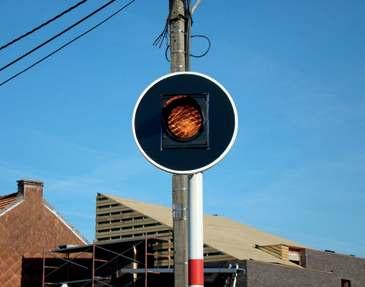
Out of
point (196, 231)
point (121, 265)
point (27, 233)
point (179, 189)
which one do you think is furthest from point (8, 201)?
point (196, 231)

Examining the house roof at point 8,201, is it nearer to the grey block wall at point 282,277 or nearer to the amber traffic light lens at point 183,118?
the grey block wall at point 282,277

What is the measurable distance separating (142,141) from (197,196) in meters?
0.48

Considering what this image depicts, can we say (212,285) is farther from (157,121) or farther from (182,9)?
(157,121)

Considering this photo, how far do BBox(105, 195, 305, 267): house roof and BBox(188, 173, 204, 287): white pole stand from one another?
20459 millimetres

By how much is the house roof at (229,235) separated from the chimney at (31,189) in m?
5.33

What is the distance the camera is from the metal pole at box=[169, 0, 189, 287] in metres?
6.93

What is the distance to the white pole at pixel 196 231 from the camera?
173 inches

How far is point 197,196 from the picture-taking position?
4520 mm

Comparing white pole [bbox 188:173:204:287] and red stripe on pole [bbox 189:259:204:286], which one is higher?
white pole [bbox 188:173:204:287]

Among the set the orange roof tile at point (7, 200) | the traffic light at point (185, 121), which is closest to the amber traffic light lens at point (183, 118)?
the traffic light at point (185, 121)

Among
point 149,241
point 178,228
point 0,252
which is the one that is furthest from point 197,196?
point 0,252

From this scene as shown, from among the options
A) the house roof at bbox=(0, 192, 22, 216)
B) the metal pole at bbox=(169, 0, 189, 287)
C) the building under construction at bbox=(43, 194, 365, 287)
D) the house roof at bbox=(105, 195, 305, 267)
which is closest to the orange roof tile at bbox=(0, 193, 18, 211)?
the house roof at bbox=(0, 192, 22, 216)

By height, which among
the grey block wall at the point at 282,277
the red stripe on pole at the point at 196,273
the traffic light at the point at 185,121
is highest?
the grey block wall at the point at 282,277

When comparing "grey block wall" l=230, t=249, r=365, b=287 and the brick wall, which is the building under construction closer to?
"grey block wall" l=230, t=249, r=365, b=287
